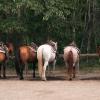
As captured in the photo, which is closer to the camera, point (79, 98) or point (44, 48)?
point (79, 98)

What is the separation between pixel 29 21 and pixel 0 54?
5.06 metres

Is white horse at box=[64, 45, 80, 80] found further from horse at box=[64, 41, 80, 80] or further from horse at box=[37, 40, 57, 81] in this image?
horse at box=[37, 40, 57, 81]

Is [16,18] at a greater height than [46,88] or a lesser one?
greater

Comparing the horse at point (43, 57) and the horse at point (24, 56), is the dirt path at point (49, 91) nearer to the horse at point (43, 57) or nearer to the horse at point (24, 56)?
the horse at point (43, 57)

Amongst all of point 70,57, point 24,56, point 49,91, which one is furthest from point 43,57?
point 49,91

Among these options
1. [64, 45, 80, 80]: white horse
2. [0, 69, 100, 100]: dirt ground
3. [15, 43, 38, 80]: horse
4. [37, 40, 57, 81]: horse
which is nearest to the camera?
[0, 69, 100, 100]: dirt ground

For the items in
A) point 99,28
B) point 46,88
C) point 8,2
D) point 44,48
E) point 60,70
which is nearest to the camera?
point 46,88

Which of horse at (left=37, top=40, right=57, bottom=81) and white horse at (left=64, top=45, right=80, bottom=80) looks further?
white horse at (left=64, top=45, right=80, bottom=80)

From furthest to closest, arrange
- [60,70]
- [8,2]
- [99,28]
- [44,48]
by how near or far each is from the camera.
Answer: [99,28] → [60,70] → [8,2] → [44,48]

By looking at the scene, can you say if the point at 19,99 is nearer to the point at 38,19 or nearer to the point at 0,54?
the point at 0,54

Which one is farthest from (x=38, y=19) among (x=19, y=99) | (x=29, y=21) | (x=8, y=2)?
(x=19, y=99)

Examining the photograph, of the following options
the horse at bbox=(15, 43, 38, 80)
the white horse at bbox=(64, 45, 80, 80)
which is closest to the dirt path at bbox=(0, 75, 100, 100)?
the white horse at bbox=(64, 45, 80, 80)

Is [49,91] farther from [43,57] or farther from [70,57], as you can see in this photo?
[70,57]

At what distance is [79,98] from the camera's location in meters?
11.5
